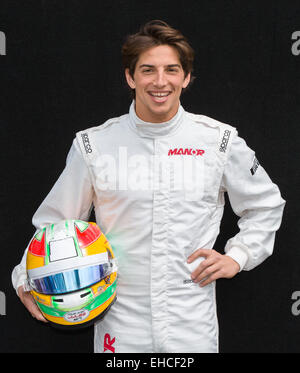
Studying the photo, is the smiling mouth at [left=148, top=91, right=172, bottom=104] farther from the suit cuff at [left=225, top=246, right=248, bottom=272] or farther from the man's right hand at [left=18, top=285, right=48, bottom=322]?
the man's right hand at [left=18, top=285, right=48, bottom=322]

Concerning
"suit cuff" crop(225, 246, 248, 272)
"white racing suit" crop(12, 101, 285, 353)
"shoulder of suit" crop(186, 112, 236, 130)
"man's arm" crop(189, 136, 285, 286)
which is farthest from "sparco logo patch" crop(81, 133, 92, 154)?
"suit cuff" crop(225, 246, 248, 272)

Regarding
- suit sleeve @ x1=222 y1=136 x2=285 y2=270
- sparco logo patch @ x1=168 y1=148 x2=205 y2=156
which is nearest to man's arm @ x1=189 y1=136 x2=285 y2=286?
suit sleeve @ x1=222 y1=136 x2=285 y2=270

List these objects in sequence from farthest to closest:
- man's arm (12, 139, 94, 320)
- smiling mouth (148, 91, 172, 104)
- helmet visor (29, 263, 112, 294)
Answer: man's arm (12, 139, 94, 320) < smiling mouth (148, 91, 172, 104) < helmet visor (29, 263, 112, 294)

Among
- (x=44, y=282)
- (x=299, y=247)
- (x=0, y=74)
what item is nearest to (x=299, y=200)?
(x=299, y=247)

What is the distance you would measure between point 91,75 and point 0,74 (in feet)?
1.21

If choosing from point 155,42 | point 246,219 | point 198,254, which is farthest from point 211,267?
point 155,42

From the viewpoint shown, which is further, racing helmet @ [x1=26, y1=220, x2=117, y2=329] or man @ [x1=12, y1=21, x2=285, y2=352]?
man @ [x1=12, y1=21, x2=285, y2=352]

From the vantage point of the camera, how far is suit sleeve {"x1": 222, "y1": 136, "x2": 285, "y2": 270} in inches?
61.1

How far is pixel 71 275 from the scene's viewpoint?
1314 millimetres

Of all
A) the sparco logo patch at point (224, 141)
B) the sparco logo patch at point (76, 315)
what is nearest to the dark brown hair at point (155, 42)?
the sparco logo patch at point (224, 141)

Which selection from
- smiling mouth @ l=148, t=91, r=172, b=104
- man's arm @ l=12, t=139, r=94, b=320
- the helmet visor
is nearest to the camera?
the helmet visor

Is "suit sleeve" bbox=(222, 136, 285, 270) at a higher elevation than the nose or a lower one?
lower

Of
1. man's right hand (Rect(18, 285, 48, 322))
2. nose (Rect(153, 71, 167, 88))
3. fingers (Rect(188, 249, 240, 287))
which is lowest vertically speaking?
man's right hand (Rect(18, 285, 48, 322))

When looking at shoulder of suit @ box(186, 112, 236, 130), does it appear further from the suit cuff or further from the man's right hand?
the man's right hand
